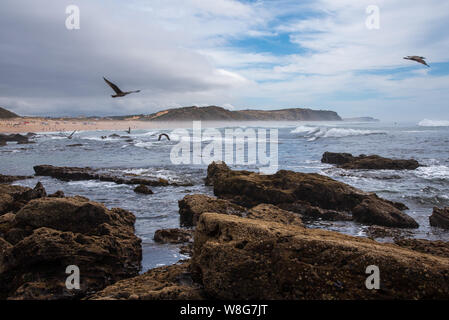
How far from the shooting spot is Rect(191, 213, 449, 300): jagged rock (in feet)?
10.2

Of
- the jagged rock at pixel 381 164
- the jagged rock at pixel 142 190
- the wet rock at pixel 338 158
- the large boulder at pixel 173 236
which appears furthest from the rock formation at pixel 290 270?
the wet rock at pixel 338 158

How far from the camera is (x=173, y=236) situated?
23.6ft

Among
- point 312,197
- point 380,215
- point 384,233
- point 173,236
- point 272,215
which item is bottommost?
point 384,233

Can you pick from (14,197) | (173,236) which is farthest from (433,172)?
(14,197)

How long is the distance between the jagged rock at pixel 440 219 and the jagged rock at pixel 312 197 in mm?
504

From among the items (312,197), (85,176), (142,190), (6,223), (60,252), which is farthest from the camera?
(85,176)

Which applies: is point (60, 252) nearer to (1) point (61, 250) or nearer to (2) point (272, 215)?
(1) point (61, 250)

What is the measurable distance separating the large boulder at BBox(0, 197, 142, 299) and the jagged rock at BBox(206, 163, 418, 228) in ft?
16.9

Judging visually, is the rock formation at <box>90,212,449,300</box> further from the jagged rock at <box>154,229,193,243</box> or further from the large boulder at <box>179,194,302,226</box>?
the large boulder at <box>179,194,302,226</box>

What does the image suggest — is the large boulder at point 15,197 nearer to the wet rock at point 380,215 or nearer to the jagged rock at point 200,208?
the jagged rock at point 200,208

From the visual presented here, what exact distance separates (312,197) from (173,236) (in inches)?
191

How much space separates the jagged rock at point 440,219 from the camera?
821 centimetres

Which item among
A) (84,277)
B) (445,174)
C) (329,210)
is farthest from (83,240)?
(445,174)
